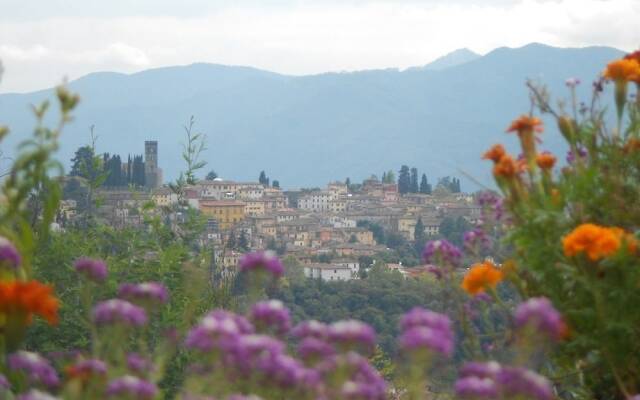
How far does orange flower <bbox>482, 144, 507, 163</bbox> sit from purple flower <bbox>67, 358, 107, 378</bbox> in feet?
3.20

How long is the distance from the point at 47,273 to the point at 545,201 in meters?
3.55

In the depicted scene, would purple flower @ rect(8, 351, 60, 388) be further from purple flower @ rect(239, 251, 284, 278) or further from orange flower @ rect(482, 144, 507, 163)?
orange flower @ rect(482, 144, 507, 163)

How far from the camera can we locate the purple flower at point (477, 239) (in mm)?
2280

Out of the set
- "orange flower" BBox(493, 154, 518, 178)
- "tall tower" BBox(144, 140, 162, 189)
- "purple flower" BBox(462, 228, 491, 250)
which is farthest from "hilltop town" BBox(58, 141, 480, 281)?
"orange flower" BBox(493, 154, 518, 178)

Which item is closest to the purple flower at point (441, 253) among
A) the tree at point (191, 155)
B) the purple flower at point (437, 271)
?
the purple flower at point (437, 271)

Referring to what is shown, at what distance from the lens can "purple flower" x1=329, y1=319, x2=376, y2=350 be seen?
130 cm

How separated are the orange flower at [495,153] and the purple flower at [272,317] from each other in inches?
29.2

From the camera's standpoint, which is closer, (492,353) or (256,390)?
(256,390)

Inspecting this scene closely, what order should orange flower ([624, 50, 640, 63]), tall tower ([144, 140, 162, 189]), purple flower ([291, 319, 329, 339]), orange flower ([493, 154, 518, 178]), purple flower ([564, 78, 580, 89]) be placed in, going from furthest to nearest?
tall tower ([144, 140, 162, 189]) → purple flower ([564, 78, 580, 89]) → orange flower ([624, 50, 640, 63]) → orange flower ([493, 154, 518, 178]) → purple flower ([291, 319, 329, 339])

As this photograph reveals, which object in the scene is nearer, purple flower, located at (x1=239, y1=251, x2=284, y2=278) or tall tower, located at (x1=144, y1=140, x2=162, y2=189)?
Answer: purple flower, located at (x1=239, y1=251, x2=284, y2=278)

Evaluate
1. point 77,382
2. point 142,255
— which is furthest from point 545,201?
point 142,255

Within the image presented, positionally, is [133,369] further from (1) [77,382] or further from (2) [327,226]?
(2) [327,226]

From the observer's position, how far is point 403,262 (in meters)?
50.6

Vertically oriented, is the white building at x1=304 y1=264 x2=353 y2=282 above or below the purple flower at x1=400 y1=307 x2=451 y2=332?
below
